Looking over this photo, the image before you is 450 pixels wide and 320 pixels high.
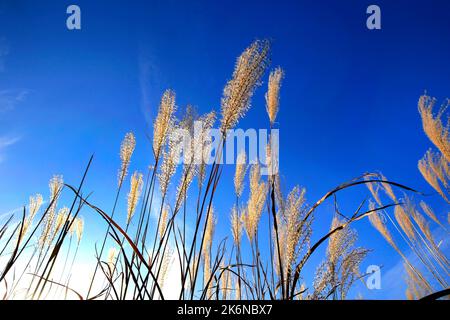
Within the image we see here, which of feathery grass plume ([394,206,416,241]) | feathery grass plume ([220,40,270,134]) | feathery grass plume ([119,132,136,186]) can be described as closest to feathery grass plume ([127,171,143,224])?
feathery grass plume ([119,132,136,186])

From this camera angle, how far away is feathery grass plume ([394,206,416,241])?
465cm

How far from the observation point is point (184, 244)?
1812 mm

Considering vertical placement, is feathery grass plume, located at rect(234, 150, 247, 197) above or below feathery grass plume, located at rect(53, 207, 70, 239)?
above

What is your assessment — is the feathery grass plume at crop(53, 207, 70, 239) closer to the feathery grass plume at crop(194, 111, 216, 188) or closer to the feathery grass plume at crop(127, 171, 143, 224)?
the feathery grass plume at crop(127, 171, 143, 224)

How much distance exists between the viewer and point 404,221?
4.82 metres

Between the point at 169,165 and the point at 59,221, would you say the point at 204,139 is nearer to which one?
the point at 169,165

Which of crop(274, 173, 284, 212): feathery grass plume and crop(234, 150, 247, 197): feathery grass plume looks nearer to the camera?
crop(274, 173, 284, 212): feathery grass plume

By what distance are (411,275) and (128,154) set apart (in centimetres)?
474

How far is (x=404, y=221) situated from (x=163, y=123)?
14.4 feet

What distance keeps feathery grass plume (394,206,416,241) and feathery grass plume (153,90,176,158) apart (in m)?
4.15

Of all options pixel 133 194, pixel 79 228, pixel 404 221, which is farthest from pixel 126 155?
pixel 404 221

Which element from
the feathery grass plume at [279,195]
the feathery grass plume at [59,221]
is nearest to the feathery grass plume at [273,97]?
the feathery grass plume at [279,195]
